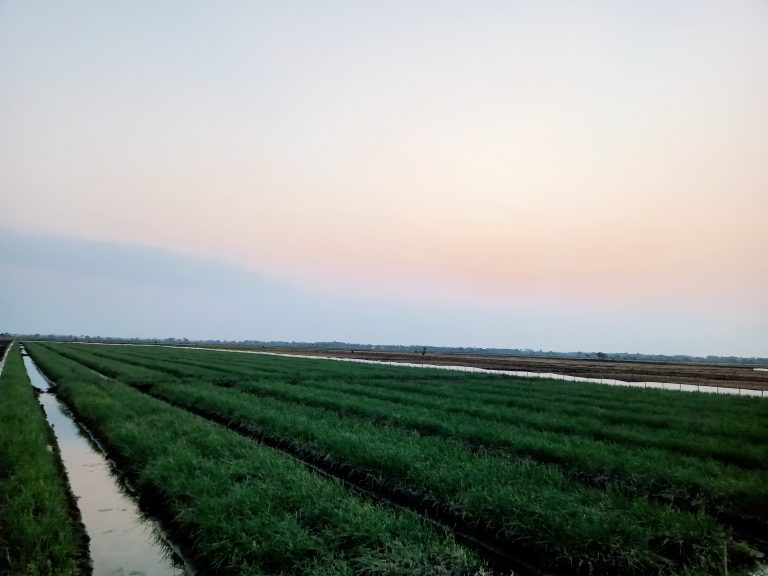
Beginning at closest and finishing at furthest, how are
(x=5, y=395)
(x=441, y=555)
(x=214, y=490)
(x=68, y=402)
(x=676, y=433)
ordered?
(x=441, y=555) < (x=214, y=490) < (x=676, y=433) < (x=5, y=395) < (x=68, y=402)

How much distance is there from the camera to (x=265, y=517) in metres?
6.90

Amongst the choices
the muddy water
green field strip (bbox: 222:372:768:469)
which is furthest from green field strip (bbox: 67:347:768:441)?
the muddy water

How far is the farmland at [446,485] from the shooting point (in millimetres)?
6320

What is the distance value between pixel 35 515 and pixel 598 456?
10.4 m

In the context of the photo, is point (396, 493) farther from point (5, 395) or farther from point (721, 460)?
point (5, 395)

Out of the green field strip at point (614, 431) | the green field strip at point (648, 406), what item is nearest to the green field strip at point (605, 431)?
the green field strip at point (614, 431)

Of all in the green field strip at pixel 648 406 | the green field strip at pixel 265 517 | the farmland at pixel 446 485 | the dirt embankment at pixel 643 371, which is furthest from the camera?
the dirt embankment at pixel 643 371

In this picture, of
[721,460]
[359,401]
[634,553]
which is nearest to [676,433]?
[721,460]

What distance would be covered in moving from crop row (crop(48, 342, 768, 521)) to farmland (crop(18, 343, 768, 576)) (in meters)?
0.04

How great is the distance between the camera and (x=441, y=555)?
19.6ft

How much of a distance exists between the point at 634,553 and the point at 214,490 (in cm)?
633

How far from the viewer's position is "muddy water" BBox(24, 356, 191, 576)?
6.43 meters

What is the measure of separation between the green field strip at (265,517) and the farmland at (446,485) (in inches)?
1.2

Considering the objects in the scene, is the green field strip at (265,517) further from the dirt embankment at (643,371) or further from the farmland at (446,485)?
the dirt embankment at (643,371)
